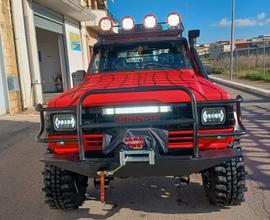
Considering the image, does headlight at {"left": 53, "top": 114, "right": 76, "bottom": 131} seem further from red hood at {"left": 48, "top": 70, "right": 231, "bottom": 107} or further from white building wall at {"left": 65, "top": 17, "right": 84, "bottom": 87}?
white building wall at {"left": 65, "top": 17, "right": 84, "bottom": 87}

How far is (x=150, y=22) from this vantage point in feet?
18.4

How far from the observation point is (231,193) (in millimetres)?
3289

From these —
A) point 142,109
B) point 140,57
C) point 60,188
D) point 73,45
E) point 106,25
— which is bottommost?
point 60,188

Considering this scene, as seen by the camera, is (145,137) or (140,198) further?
(140,198)

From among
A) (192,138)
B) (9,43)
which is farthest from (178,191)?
(9,43)

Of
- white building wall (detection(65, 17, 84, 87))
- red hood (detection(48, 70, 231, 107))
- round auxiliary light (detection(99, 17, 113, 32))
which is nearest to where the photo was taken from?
red hood (detection(48, 70, 231, 107))

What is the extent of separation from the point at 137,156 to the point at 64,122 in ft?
2.62

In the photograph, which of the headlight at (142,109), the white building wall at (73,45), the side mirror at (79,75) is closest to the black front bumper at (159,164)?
the headlight at (142,109)

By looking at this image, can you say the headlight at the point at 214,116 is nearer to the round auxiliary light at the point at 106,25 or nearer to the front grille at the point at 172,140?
the front grille at the point at 172,140

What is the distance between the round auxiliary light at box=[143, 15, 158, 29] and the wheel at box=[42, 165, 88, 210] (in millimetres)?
3038

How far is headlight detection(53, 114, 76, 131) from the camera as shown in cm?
313

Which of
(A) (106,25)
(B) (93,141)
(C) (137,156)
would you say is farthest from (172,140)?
(A) (106,25)

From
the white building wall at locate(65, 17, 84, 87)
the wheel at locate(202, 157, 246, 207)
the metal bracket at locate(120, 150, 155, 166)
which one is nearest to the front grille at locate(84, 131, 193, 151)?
the metal bracket at locate(120, 150, 155, 166)

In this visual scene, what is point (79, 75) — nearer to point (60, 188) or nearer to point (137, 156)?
point (60, 188)
